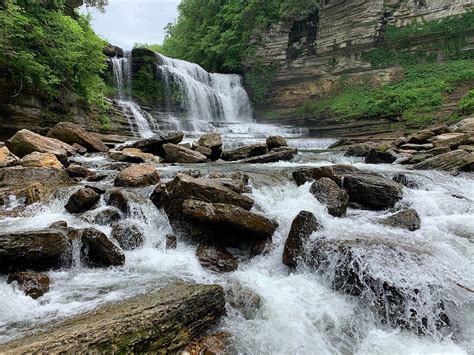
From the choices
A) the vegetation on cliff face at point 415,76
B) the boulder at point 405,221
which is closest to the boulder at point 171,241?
the boulder at point 405,221

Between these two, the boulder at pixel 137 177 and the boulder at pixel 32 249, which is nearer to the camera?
the boulder at pixel 32 249

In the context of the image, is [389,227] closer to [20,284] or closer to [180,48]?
[20,284]

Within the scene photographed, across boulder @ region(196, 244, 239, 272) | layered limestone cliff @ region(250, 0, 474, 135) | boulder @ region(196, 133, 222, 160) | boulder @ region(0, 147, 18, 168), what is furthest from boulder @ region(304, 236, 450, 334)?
layered limestone cliff @ region(250, 0, 474, 135)

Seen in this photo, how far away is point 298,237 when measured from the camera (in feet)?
17.7

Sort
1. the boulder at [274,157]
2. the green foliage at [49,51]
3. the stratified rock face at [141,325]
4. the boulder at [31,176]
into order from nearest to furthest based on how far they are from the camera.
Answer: the stratified rock face at [141,325]
the boulder at [31,176]
the boulder at [274,157]
the green foliage at [49,51]

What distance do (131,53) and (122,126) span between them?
8.37 m

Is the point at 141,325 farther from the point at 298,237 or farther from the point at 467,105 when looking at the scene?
the point at 467,105

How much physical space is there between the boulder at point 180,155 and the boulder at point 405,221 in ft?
25.0

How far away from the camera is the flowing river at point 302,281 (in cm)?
366

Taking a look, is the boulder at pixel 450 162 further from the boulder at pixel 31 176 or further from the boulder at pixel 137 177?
the boulder at pixel 31 176

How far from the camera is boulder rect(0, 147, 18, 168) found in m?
9.15

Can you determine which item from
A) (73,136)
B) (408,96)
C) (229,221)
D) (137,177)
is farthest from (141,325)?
(408,96)

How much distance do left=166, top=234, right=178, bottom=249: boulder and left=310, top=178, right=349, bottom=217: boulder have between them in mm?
3184

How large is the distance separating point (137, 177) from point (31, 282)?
3932 millimetres
